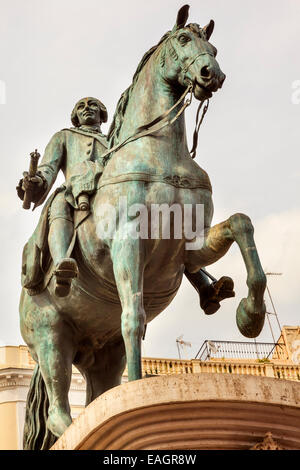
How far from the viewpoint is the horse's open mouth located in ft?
26.1

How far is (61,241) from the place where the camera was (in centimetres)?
821

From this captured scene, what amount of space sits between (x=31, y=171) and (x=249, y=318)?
7.70 feet

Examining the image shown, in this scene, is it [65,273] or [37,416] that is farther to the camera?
[37,416]

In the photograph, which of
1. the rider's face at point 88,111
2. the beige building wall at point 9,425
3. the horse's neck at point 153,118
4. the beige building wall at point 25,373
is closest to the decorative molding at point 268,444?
the horse's neck at point 153,118

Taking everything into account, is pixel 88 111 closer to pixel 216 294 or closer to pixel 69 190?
pixel 69 190

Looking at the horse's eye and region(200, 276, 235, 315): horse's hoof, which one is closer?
the horse's eye

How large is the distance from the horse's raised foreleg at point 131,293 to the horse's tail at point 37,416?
6.06ft

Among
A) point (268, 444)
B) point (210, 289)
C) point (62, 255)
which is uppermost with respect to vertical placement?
point (62, 255)

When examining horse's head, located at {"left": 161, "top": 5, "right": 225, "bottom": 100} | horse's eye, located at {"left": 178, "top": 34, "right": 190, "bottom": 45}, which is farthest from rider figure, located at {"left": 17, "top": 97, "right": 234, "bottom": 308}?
horse's eye, located at {"left": 178, "top": 34, "right": 190, "bottom": 45}

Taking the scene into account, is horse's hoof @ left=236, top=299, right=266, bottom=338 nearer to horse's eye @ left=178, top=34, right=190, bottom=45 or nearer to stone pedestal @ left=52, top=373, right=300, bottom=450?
stone pedestal @ left=52, top=373, right=300, bottom=450

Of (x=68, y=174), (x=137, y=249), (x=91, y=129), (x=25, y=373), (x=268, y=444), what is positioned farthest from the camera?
(x=25, y=373)

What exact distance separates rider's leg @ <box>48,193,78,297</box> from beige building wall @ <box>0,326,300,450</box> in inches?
627

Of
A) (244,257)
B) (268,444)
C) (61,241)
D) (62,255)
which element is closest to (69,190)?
(61,241)

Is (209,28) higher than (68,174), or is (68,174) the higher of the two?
(209,28)
